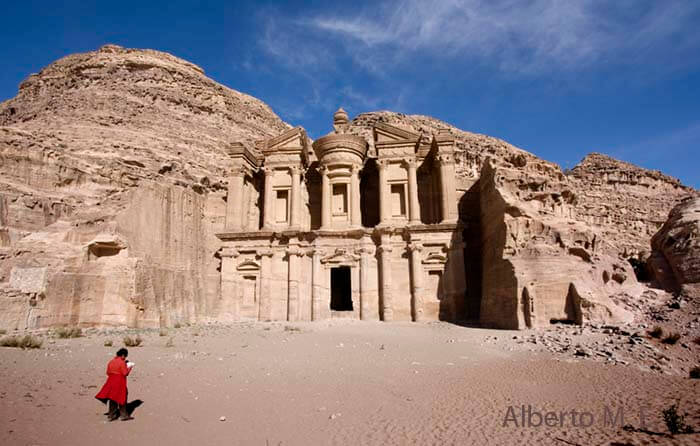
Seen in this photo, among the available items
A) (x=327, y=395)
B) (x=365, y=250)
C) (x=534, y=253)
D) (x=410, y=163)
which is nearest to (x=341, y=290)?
(x=365, y=250)

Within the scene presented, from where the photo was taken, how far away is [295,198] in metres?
24.3

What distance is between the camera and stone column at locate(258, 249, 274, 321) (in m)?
22.0

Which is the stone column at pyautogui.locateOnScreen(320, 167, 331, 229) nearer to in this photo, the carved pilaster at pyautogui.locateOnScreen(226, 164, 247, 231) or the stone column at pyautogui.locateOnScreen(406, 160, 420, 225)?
the stone column at pyautogui.locateOnScreen(406, 160, 420, 225)

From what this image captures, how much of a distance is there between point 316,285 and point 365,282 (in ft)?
9.05

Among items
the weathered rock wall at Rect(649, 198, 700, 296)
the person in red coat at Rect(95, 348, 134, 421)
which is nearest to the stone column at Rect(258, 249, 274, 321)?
the person in red coat at Rect(95, 348, 134, 421)

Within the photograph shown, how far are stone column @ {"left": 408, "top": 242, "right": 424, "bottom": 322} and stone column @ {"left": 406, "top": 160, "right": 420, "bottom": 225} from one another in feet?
5.79

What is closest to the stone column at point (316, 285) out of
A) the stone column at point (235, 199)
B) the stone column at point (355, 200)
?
the stone column at point (355, 200)

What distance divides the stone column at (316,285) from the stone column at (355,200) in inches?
116

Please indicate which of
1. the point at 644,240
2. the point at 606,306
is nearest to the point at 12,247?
the point at 606,306

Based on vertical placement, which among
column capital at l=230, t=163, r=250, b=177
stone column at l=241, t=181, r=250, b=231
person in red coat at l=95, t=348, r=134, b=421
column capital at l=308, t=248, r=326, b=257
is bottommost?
person in red coat at l=95, t=348, r=134, b=421

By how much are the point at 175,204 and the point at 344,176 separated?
33.0ft

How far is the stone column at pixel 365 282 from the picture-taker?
2123cm

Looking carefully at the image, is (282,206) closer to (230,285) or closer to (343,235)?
(343,235)

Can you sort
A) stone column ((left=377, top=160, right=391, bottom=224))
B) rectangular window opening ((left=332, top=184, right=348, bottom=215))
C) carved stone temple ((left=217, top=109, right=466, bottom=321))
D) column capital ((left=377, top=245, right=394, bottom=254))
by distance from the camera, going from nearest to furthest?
carved stone temple ((left=217, top=109, right=466, bottom=321)) → column capital ((left=377, top=245, right=394, bottom=254)) → stone column ((left=377, top=160, right=391, bottom=224)) → rectangular window opening ((left=332, top=184, right=348, bottom=215))
